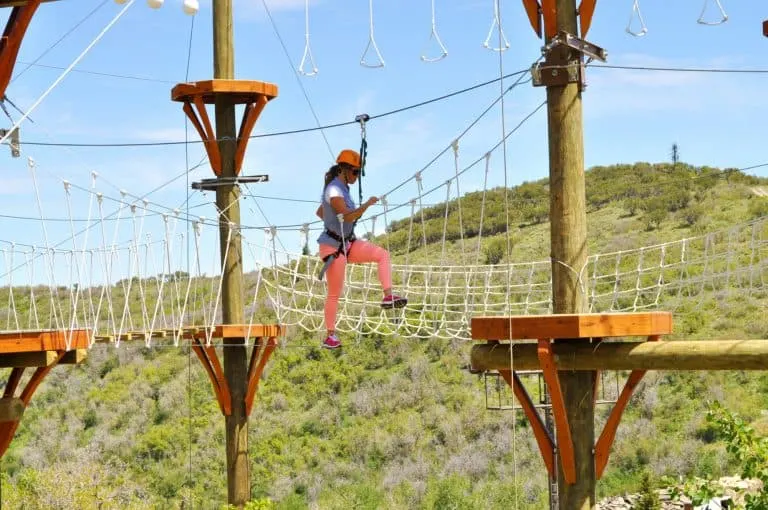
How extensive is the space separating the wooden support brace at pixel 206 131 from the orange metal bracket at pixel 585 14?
11.5 ft

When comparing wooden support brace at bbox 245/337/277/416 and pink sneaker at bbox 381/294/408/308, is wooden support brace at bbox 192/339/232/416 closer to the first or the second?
wooden support brace at bbox 245/337/277/416

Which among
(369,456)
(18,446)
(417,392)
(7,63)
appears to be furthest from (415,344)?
(7,63)

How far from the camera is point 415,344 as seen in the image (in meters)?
18.2

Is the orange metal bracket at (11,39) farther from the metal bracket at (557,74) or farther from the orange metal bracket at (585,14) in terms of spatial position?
the orange metal bracket at (585,14)

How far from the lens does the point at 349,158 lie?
5652 millimetres

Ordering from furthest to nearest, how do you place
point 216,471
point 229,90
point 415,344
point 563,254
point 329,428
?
point 415,344
point 329,428
point 216,471
point 229,90
point 563,254

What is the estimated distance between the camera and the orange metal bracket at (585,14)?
17.0 feet

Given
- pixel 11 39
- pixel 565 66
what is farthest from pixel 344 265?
pixel 11 39

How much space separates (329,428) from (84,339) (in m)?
9.67

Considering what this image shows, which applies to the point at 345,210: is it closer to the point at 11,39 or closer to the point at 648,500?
the point at 11,39

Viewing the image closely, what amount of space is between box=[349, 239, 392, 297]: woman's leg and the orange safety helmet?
1.29ft

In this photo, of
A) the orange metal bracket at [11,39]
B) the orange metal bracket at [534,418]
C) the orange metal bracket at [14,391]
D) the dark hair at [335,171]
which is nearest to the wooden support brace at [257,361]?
the orange metal bracket at [14,391]

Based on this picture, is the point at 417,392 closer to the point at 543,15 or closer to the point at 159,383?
the point at 159,383

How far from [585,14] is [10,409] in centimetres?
351
